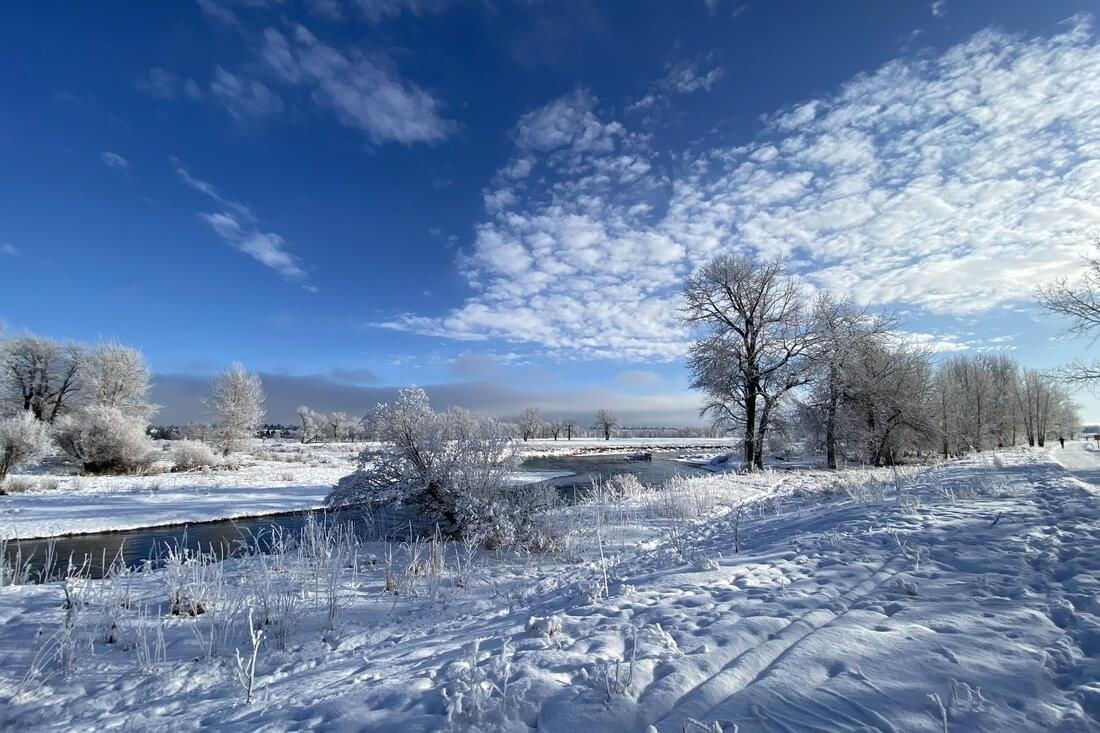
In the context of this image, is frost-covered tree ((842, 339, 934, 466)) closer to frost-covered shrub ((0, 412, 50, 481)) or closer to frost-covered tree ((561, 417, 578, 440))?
frost-covered shrub ((0, 412, 50, 481))

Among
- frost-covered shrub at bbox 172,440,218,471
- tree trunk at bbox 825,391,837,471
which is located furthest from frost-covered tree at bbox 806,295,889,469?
frost-covered shrub at bbox 172,440,218,471

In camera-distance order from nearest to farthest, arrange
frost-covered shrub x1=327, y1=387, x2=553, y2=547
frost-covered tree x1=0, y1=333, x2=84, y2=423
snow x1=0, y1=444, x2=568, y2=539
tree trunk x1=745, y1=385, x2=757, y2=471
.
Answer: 1. frost-covered shrub x1=327, y1=387, x2=553, y2=547
2. snow x1=0, y1=444, x2=568, y2=539
3. tree trunk x1=745, y1=385, x2=757, y2=471
4. frost-covered tree x1=0, y1=333, x2=84, y2=423

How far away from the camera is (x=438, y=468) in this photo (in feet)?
34.0

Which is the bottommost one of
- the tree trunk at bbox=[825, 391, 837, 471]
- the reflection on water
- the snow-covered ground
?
the snow-covered ground

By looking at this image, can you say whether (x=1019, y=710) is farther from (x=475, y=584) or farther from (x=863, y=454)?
(x=863, y=454)

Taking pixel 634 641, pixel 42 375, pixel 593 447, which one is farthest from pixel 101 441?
pixel 593 447

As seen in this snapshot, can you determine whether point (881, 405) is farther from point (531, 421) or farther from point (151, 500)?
point (531, 421)

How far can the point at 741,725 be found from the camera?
8.80 feet

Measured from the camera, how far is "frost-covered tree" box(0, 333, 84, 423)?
1405 inches

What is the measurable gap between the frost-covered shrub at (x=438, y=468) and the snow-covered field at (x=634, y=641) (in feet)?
7.50

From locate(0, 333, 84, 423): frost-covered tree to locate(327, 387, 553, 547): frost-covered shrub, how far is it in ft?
135

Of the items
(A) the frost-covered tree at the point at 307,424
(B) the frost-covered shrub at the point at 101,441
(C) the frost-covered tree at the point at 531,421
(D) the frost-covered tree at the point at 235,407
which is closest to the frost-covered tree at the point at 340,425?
(A) the frost-covered tree at the point at 307,424

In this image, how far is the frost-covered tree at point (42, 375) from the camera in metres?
35.7

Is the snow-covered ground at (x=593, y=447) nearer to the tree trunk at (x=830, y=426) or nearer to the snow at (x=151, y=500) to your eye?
the tree trunk at (x=830, y=426)
